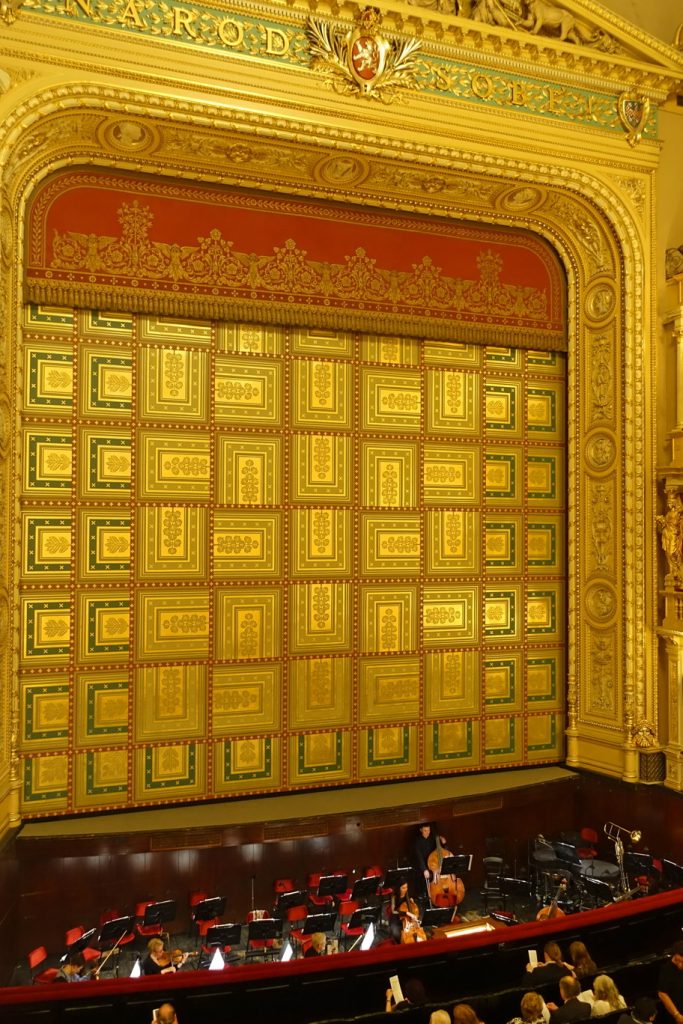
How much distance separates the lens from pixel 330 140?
28.1ft

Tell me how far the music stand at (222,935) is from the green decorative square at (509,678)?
15.5 ft

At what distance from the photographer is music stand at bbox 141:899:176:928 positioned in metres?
7.45

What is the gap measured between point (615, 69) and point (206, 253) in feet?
18.2

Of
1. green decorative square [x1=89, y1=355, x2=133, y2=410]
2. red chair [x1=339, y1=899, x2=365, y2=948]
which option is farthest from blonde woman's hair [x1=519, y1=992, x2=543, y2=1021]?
green decorative square [x1=89, y1=355, x2=133, y2=410]

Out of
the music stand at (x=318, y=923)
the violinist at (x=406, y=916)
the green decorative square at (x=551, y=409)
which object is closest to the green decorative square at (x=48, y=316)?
the green decorative square at (x=551, y=409)

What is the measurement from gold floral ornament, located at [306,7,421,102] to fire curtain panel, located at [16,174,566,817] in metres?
1.74

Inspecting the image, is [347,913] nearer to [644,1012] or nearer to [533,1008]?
[533,1008]

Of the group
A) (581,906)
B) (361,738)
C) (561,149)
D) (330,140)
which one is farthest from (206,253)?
(581,906)

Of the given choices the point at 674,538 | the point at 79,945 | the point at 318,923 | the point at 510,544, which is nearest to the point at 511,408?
the point at 510,544

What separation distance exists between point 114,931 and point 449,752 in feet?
15.7

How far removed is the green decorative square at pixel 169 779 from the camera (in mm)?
8922

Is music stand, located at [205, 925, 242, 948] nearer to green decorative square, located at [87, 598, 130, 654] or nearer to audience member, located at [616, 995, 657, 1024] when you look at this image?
green decorative square, located at [87, 598, 130, 654]

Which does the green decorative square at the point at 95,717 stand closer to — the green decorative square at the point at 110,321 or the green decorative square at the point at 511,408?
the green decorative square at the point at 110,321

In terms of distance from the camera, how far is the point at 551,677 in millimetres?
10836
